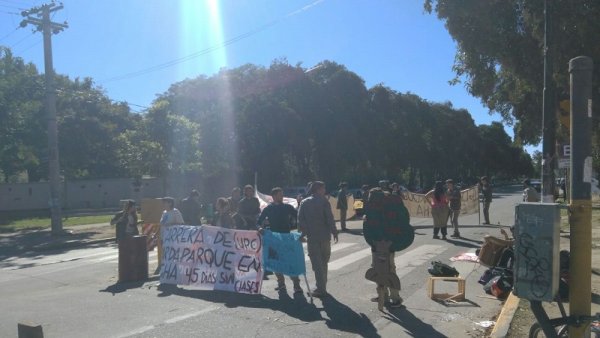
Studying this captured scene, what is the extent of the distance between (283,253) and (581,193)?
5173 mm

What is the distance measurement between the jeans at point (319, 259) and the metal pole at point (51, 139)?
16.6 m

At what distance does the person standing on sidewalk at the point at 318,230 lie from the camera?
8734 millimetres

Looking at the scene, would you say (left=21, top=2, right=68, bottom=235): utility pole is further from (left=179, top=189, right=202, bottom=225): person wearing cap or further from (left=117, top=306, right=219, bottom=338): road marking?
(left=117, top=306, right=219, bottom=338): road marking

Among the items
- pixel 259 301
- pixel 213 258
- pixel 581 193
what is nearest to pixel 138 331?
pixel 259 301

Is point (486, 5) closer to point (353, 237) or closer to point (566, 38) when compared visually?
point (566, 38)

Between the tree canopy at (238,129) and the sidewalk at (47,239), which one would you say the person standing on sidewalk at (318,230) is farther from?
the tree canopy at (238,129)

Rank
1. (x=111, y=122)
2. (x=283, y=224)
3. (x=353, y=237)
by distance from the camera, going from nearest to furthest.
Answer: (x=283, y=224) < (x=353, y=237) < (x=111, y=122)

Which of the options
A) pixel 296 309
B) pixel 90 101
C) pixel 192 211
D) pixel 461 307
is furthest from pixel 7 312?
pixel 90 101

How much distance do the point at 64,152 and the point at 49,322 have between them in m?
41.5

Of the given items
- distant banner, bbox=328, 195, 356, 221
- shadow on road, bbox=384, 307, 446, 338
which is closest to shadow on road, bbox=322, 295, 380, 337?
shadow on road, bbox=384, 307, 446, 338

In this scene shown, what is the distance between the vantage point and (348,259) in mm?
12695

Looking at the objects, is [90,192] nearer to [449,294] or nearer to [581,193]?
[449,294]

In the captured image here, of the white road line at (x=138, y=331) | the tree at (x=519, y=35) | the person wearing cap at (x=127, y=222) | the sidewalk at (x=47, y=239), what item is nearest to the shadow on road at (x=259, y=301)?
the white road line at (x=138, y=331)

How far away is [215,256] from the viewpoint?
9648mm
